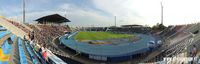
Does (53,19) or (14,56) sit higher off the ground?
(53,19)

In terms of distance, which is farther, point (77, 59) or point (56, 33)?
point (56, 33)

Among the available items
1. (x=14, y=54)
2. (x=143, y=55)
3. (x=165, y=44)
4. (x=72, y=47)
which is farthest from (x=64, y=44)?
(x=14, y=54)

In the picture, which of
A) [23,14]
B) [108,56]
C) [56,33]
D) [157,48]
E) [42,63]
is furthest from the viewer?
[23,14]

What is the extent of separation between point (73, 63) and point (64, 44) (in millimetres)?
5674

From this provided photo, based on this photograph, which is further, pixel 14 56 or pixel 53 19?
pixel 53 19

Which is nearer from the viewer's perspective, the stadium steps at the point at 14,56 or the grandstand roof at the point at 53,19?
the stadium steps at the point at 14,56

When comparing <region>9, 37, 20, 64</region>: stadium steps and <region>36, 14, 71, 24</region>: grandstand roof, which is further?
<region>36, 14, 71, 24</region>: grandstand roof

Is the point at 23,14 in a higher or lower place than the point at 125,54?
higher

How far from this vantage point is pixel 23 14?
49531 millimetres

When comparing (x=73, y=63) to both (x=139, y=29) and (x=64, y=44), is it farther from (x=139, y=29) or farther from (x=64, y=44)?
(x=139, y=29)

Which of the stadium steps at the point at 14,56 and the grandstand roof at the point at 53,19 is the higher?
the grandstand roof at the point at 53,19

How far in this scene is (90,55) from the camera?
2945 cm

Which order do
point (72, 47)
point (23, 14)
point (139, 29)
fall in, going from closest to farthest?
point (72, 47)
point (23, 14)
point (139, 29)

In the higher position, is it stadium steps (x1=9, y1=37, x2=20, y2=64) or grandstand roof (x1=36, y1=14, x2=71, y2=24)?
→ grandstand roof (x1=36, y1=14, x2=71, y2=24)
